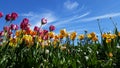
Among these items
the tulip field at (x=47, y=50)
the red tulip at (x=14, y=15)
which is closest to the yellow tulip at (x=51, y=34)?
the tulip field at (x=47, y=50)

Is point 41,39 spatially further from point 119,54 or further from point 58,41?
point 119,54

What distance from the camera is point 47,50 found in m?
6.82

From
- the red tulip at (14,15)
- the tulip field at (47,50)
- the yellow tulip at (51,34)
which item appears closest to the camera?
the tulip field at (47,50)

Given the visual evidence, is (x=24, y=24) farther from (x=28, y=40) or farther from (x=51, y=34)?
(x=51, y=34)

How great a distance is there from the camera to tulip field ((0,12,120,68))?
6.03m

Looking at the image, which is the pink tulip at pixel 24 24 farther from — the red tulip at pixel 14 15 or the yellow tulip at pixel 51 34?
the yellow tulip at pixel 51 34

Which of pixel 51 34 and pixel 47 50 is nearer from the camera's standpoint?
pixel 47 50

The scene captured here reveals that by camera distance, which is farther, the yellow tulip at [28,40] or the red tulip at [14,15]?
the red tulip at [14,15]

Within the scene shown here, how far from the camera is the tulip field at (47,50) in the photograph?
19.8ft

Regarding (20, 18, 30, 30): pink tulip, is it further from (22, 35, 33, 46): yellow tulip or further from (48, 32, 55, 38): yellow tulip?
(48, 32, 55, 38): yellow tulip

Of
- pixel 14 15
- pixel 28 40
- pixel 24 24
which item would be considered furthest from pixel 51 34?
pixel 28 40

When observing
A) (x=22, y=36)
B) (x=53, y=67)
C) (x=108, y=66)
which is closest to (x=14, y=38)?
(x=22, y=36)

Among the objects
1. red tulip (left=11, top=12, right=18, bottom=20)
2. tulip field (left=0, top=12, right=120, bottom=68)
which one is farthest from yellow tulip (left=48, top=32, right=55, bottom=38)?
red tulip (left=11, top=12, right=18, bottom=20)

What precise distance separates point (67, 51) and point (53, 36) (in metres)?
0.63
